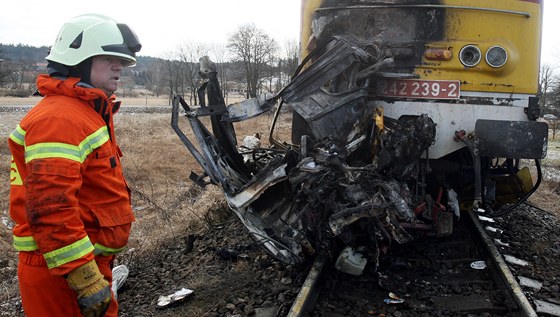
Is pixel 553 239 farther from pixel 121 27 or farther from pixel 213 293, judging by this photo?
pixel 121 27

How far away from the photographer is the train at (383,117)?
420 centimetres

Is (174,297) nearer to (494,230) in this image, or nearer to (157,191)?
(494,230)

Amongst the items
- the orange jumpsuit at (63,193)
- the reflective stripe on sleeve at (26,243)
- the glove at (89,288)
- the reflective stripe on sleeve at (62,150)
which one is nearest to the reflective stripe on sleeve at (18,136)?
the orange jumpsuit at (63,193)

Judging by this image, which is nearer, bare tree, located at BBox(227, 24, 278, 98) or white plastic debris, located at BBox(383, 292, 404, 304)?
white plastic debris, located at BBox(383, 292, 404, 304)

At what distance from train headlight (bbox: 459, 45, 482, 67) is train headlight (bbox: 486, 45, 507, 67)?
0.10 metres

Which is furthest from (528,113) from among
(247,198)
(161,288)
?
(161,288)

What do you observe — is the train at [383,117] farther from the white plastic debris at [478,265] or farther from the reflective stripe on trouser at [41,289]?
the reflective stripe on trouser at [41,289]

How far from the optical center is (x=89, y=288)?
2.27 metres

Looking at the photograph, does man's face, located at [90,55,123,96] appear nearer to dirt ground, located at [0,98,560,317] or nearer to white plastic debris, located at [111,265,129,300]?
dirt ground, located at [0,98,560,317]

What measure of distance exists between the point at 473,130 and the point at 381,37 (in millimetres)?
1358

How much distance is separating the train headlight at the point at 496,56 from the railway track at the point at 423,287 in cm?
→ 181

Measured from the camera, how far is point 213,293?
399 centimetres

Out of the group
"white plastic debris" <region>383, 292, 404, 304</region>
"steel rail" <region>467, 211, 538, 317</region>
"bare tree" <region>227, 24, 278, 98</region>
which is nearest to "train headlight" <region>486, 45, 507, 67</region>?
"steel rail" <region>467, 211, 538, 317</region>

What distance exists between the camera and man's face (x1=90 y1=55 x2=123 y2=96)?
2543 mm
